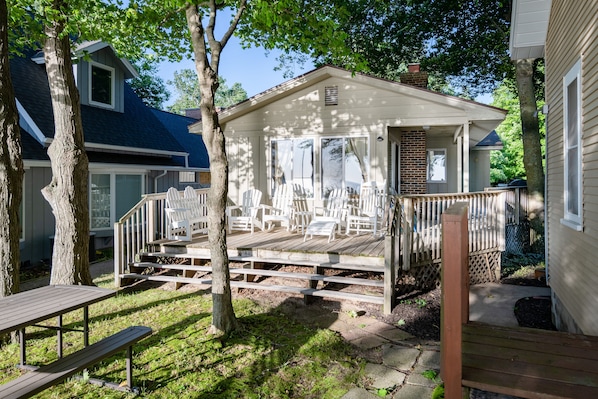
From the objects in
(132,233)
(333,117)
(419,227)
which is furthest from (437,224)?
(132,233)

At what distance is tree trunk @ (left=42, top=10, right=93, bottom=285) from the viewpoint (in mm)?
6160

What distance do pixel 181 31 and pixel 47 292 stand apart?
244 inches

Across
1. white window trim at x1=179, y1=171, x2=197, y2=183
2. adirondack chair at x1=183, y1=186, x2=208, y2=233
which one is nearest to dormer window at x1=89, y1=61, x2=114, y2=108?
white window trim at x1=179, y1=171, x2=197, y2=183

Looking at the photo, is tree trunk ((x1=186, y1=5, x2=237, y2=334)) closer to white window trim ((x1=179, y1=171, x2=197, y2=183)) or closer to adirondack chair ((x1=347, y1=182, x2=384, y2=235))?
adirondack chair ((x1=347, y1=182, x2=384, y2=235))

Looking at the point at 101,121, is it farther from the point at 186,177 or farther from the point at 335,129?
the point at 335,129

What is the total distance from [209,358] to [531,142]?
1071 centimetres

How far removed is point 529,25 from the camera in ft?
22.2

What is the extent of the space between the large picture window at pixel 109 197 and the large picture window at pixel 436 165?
34.3ft

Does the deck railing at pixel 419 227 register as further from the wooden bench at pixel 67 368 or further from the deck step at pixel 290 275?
the wooden bench at pixel 67 368

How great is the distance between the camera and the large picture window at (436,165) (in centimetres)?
1487

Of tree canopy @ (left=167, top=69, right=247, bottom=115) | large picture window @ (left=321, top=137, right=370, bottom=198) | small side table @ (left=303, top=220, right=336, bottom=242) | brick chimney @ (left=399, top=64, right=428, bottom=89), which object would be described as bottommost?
small side table @ (left=303, top=220, right=336, bottom=242)

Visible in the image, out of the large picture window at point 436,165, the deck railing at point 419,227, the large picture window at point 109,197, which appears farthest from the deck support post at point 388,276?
the large picture window at point 436,165

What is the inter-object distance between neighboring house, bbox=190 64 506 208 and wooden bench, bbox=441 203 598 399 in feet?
20.1

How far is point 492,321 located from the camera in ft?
17.9
